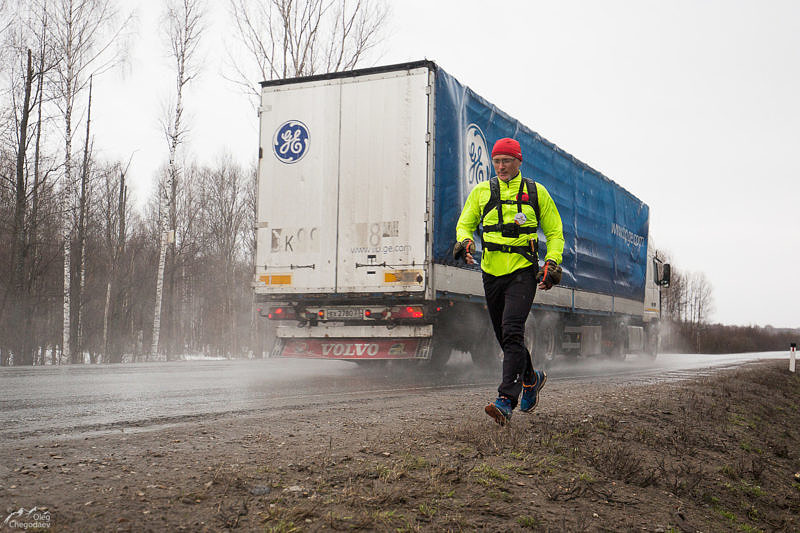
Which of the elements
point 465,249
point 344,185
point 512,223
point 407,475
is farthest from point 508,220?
point 344,185

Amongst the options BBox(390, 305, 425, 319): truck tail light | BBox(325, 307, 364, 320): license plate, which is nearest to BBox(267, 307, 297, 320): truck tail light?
BBox(325, 307, 364, 320): license plate

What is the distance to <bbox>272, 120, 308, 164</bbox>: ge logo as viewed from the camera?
1059 cm

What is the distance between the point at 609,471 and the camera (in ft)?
13.0

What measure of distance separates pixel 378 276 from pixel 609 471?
6.19 meters

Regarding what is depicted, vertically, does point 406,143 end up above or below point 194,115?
below

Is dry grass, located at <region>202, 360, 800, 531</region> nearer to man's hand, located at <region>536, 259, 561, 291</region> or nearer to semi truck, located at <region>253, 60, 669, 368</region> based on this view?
man's hand, located at <region>536, 259, 561, 291</region>

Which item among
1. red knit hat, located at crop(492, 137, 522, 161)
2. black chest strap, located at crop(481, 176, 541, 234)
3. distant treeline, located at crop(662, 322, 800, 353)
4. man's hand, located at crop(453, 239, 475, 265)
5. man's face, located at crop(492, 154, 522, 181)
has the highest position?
red knit hat, located at crop(492, 137, 522, 161)

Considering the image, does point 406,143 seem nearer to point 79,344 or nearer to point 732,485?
point 732,485

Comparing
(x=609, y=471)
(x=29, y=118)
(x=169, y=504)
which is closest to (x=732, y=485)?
(x=609, y=471)

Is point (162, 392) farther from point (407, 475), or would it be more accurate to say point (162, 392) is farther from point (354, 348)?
point (407, 475)

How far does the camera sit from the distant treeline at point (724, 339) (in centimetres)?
5295

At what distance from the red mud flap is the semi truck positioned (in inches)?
0.6

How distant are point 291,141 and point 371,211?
69.8 inches

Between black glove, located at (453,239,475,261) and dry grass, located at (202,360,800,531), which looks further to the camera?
black glove, located at (453,239,475,261)
